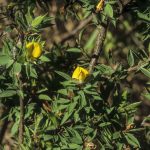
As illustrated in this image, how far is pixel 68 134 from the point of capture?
178cm

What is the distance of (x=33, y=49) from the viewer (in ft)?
4.77

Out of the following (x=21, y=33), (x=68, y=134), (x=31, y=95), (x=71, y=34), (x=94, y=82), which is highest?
(x=21, y=33)

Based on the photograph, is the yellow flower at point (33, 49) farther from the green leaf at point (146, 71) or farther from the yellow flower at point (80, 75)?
the green leaf at point (146, 71)

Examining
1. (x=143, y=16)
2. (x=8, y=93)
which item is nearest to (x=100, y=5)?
(x=143, y=16)

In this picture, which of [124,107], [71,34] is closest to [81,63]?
[124,107]

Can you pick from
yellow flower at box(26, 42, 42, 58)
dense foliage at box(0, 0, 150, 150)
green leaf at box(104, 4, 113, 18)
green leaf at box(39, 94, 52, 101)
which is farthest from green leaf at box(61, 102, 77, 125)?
green leaf at box(104, 4, 113, 18)

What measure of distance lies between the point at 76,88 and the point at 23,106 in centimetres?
27

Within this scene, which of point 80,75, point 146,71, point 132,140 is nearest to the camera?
point 80,75

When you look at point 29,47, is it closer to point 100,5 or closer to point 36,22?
point 36,22

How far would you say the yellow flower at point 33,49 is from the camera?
57.0 inches

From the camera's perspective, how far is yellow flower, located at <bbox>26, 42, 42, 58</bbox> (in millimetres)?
1447

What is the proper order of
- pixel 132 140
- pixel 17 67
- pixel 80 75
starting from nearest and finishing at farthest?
pixel 17 67, pixel 80 75, pixel 132 140

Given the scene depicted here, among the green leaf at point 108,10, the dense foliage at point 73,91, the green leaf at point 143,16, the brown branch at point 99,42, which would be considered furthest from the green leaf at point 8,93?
the green leaf at point 143,16

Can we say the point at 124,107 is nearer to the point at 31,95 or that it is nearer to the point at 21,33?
the point at 31,95
